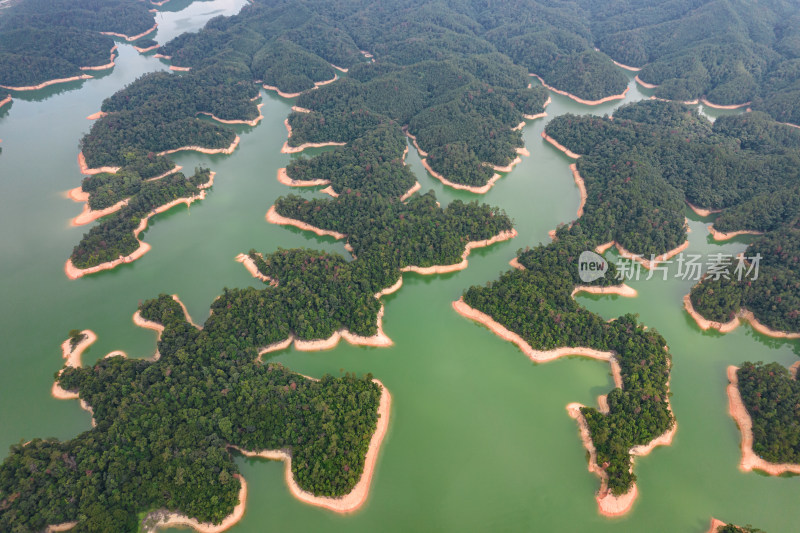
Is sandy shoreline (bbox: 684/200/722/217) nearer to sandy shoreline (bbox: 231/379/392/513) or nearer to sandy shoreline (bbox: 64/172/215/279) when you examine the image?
sandy shoreline (bbox: 231/379/392/513)

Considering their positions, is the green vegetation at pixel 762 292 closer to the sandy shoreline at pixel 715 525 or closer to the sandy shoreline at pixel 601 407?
the sandy shoreline at pixel 601 407

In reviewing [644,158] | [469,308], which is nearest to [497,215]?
[469,308]

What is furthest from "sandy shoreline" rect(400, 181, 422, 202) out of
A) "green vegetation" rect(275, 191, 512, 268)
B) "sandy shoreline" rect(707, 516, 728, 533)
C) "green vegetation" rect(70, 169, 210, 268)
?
"sandy shoreline" rect(707, 516, 728, 533)

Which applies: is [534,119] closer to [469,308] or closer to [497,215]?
[497,215]

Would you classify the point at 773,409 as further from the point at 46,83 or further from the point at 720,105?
the point at 46,83

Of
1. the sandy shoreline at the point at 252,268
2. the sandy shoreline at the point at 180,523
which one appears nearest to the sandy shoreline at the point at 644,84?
the sandy shoreline at the point at 252,268
